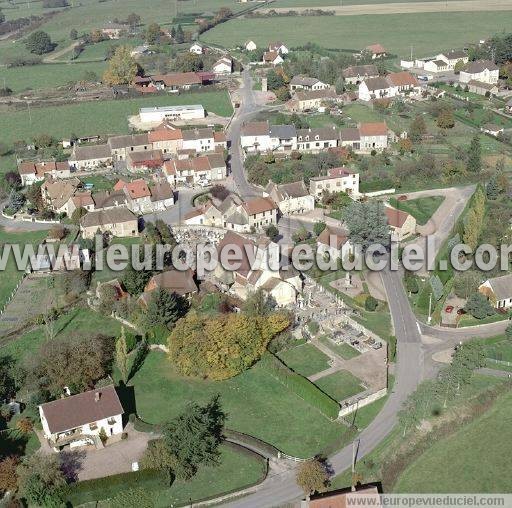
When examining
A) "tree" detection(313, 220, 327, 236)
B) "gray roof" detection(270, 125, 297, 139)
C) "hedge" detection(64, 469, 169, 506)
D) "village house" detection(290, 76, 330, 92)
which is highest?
"village house" detection(290, 76, 330, 92)

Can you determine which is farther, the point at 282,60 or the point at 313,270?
the point at 282,60

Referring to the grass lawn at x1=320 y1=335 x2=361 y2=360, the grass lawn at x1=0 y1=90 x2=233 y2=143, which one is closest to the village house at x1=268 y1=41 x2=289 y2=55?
the grass lawn at x1=0 y1=90 x2=233 y2=143

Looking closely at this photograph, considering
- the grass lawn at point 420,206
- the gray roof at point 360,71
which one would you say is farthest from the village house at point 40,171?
the gray roof at point 360,71

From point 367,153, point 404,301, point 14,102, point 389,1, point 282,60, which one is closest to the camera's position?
point 404,301

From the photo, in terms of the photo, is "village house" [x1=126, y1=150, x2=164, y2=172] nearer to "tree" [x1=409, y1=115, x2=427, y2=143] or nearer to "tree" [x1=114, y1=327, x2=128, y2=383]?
"tree" [x1=409, y1=115, x2=427, y2=143]

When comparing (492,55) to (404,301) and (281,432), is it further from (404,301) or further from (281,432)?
(281,432)

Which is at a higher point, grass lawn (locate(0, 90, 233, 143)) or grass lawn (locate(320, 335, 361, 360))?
grass lawn (locate(0, 90, 233, 143))

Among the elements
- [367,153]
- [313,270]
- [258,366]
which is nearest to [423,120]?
[367,153]
